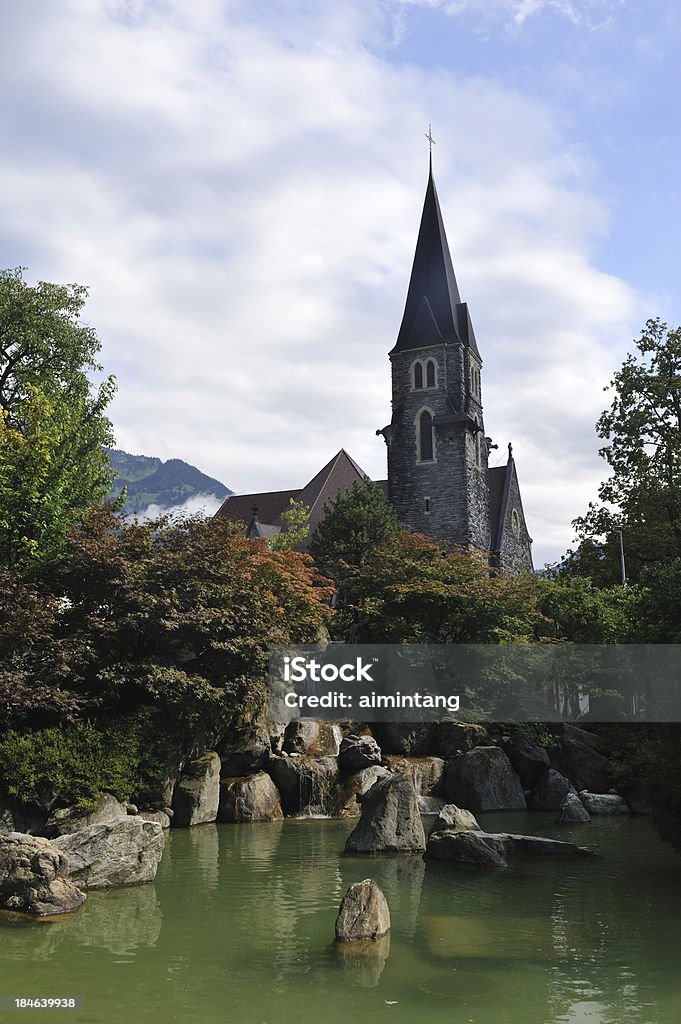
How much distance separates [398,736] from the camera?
2466 centimetres

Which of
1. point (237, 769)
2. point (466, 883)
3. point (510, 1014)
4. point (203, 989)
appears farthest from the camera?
point (237, 769)

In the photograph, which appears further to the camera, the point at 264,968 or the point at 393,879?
the point at 393,879

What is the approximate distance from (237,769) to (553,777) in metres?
8.36

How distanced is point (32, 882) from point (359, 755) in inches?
480

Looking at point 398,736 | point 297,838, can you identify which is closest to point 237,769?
point 297,838

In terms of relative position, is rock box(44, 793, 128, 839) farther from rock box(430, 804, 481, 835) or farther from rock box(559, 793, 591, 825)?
rock box(559, 793, 591, 825)

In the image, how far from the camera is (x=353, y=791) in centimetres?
2066

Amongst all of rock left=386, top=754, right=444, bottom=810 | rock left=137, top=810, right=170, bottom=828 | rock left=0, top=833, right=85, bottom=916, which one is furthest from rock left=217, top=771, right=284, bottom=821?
rock left=0, top=833, right=85, bottom=916

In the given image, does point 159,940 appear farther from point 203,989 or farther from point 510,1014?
point 510,1014

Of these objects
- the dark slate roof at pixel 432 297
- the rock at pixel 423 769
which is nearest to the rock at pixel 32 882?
the rock at pixel 423 769

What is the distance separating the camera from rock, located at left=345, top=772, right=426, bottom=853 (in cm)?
1491

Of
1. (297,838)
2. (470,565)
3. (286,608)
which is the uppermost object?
(470,565)

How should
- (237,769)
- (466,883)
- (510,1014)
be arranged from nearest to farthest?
1. (510,1014)
2. (466,883)
3. (237,769)

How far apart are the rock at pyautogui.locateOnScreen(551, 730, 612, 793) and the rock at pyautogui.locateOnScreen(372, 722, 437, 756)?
3560 millimetres
